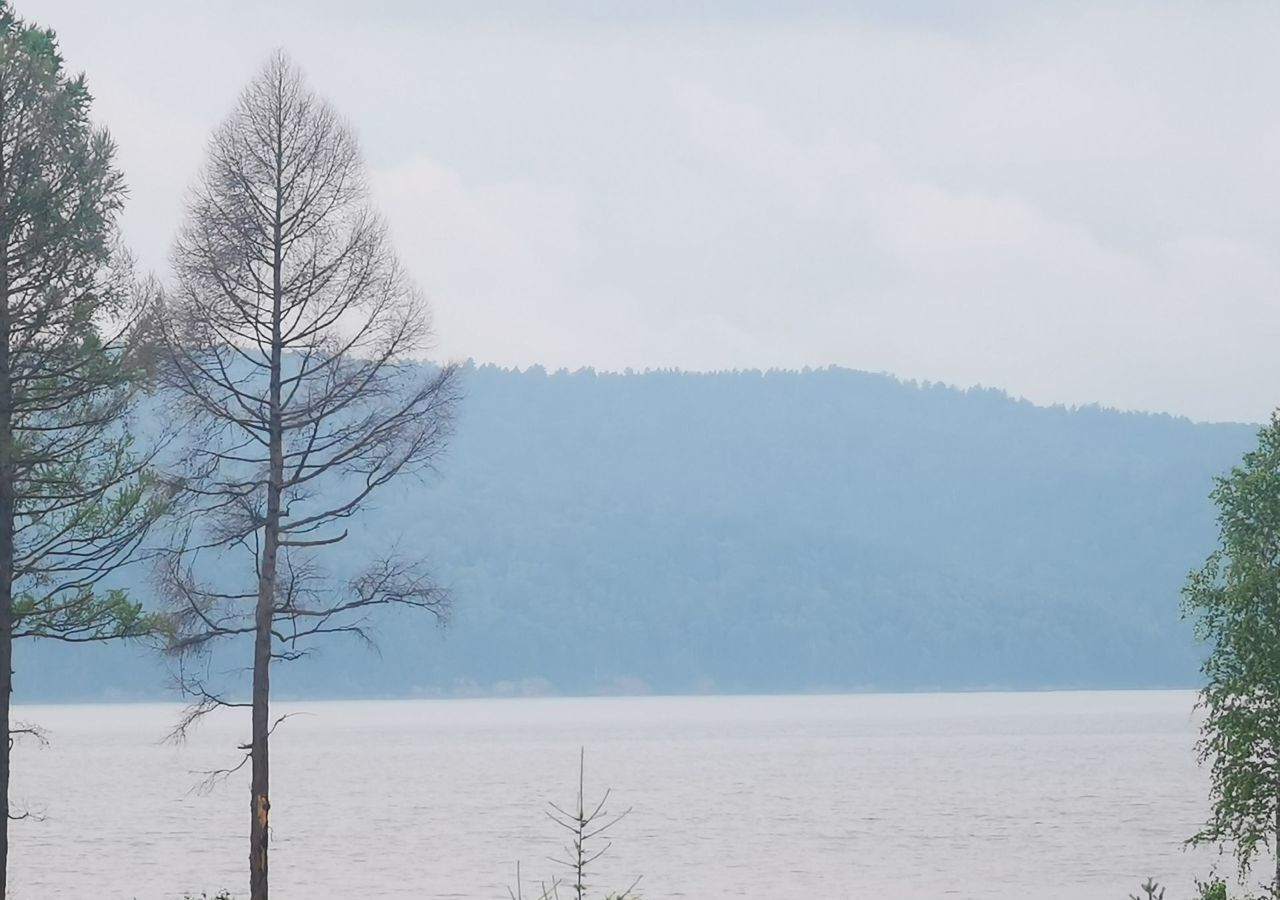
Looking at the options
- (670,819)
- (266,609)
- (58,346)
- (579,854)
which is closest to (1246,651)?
(266,609)

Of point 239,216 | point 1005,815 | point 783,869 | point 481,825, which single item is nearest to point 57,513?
point 239,216

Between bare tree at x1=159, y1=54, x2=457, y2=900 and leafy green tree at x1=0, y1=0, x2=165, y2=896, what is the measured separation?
2.83 feet

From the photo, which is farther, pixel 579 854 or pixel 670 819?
pixel 670 819

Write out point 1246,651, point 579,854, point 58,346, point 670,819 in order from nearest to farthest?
1. point 579,854
2. point 58,346
3. point 1246,651
4. point 670,819

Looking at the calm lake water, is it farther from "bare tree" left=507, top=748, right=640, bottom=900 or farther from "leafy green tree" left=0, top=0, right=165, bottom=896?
"leafy green tree" left=0, top=0, right=165, bottom=896

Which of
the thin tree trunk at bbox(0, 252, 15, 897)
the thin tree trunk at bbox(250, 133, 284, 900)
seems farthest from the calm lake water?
the thin tree trunk at bbox(0, 252, 15, 897)

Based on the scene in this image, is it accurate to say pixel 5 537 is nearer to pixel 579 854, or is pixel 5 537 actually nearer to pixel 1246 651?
pixel 579 854

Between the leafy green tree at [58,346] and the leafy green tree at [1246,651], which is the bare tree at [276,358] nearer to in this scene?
the leafy green tree at [58,346]

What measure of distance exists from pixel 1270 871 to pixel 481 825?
32.4 m

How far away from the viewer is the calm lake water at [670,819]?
188ft

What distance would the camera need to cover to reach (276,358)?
26938 mm

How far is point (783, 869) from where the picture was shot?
60.7m

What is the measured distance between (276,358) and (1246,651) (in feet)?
65.5

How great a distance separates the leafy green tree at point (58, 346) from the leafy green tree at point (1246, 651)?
20.5 m
